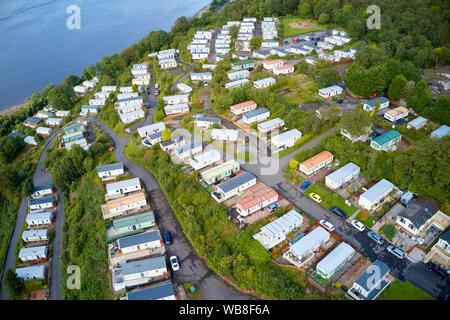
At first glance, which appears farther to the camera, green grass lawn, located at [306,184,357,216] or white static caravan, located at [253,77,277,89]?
white static caravan, located at [253,77,277,89]

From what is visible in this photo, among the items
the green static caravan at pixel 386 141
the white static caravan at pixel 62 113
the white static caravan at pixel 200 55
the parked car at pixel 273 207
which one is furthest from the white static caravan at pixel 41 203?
the white static caravan at pixel 200 55

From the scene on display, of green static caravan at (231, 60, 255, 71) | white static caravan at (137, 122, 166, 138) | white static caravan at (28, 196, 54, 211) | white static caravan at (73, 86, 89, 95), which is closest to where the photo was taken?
white static caravan at (28, 196, 54, 211)

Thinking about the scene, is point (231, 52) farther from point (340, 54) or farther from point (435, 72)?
point (435, 72)

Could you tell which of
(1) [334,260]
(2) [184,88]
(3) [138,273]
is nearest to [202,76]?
(2) [184,88]

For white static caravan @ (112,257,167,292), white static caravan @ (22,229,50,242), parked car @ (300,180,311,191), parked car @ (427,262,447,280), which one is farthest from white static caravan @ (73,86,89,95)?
parked car @ (427,262,447,280)

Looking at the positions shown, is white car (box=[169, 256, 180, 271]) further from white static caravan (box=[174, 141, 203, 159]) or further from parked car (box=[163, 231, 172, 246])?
white static caravan (box=[174, 141, 203, 159])

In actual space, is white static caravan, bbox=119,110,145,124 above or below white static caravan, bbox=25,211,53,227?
above

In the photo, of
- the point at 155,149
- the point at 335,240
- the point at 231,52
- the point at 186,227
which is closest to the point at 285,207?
the point at 335,240
